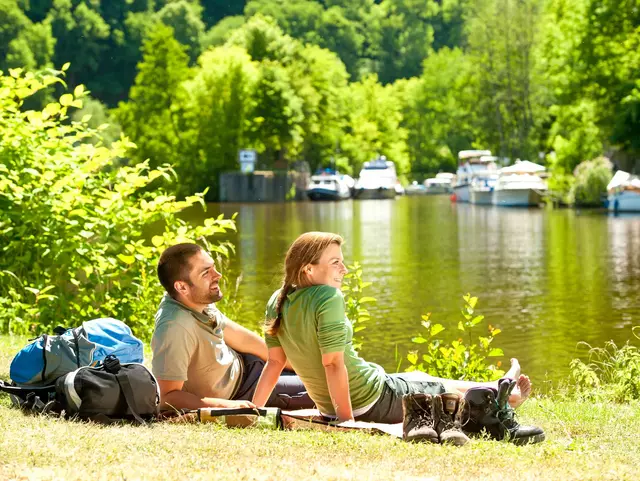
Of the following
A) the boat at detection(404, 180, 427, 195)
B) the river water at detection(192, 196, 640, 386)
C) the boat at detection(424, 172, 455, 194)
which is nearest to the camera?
the river water at detection(192, 196, 640, 386)

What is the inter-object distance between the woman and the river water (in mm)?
831

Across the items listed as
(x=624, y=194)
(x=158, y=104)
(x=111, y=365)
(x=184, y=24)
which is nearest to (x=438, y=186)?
(x=158, y=104)

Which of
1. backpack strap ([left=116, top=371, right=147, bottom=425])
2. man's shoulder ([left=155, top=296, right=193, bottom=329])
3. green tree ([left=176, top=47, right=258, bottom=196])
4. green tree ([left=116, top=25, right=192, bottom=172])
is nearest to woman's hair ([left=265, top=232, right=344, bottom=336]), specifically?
man's shoulder ([left=155, top=296, right=193, bottom=329])

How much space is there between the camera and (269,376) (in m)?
6.05

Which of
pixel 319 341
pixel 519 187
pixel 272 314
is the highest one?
pixel 519 187

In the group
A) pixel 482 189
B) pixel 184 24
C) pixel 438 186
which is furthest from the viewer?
pixel 184 24

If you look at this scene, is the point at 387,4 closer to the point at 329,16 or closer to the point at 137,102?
the point at 329,16

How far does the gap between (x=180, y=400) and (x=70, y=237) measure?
4.77 meters

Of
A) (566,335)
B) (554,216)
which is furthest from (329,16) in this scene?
(566,335)

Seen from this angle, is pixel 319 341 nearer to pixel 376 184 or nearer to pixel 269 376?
pixel 269 376

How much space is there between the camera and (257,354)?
6590 mm

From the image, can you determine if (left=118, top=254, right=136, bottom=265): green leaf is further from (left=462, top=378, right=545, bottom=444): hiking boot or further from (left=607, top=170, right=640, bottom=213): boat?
(left=607, top=170, right=640, bottom=213): boat

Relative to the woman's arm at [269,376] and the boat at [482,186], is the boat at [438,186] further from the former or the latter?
the woman's arm at [269,376]

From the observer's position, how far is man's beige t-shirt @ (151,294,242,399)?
602cm
